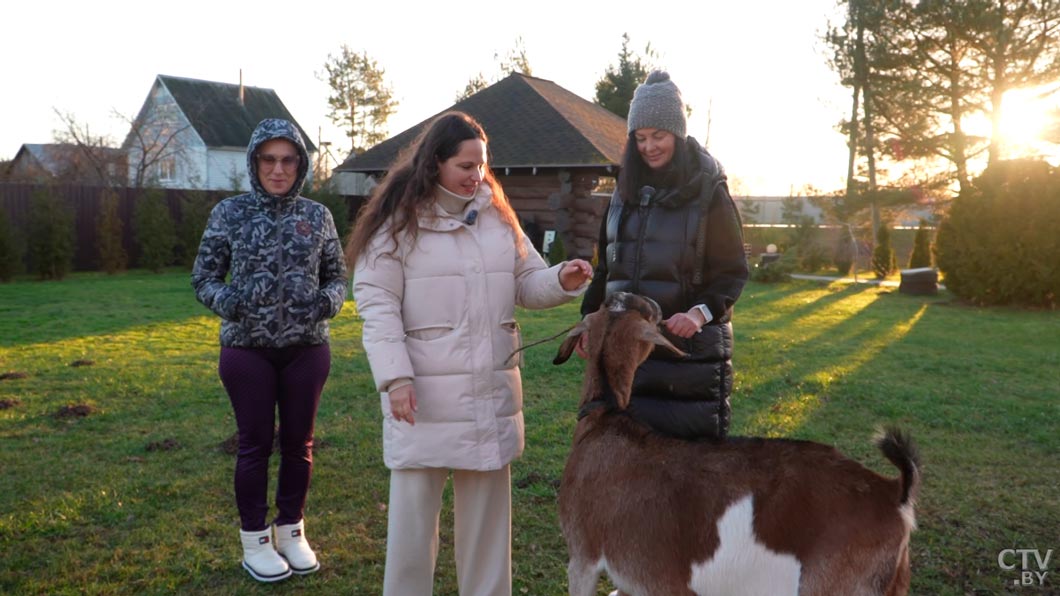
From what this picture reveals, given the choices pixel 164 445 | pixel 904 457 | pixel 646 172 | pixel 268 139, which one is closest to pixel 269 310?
pixel 268 139

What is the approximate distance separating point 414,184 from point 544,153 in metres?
18.1

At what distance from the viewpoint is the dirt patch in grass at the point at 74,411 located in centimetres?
730

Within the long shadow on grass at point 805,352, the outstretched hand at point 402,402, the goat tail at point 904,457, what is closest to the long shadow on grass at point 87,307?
the long shadow on grass at point 805,352

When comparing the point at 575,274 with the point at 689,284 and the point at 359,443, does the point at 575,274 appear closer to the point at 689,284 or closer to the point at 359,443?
the point at 689,284

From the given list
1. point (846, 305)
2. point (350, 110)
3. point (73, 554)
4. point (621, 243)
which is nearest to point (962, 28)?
point (846, 305)

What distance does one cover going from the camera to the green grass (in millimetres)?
4426

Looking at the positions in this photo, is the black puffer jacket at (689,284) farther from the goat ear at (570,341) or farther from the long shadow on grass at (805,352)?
the long shadow on grass at (805,352)

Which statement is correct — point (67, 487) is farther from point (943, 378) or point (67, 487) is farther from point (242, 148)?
point (242, 148)

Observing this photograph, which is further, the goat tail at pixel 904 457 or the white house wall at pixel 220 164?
the white house wall at pixel 220 164

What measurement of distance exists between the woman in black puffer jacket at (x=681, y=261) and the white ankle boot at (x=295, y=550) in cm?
Answer: 209

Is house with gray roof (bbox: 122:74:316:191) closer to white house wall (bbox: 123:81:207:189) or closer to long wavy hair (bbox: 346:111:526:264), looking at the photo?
white house wall (bbox: 123:81:207:189)

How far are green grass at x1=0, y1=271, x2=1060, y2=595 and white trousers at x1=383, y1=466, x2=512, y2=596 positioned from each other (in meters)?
0.69

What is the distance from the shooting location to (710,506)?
107 inches

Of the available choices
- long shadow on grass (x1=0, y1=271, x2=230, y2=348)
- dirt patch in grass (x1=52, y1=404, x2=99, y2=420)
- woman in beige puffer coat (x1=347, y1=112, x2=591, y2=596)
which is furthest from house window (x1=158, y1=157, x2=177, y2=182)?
woman in beige puffer coat (x1=347, y1=112, x2=591, y2=596)
